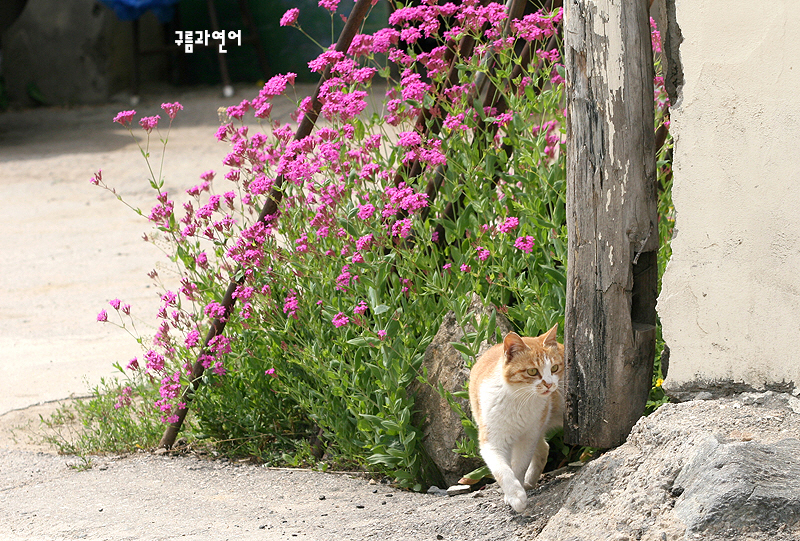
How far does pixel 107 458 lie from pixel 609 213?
291cm

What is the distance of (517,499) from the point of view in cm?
304

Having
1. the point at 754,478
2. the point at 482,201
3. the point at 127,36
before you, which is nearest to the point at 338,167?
the point at 482,201

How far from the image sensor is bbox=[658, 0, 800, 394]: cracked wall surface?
111 inches

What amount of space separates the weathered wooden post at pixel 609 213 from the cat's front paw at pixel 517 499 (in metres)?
0.33

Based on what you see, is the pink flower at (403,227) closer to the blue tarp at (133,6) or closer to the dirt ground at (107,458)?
the dirt ground at (107,458)

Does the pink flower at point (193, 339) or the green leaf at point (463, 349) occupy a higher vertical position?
the green leaf at point (463, 349)

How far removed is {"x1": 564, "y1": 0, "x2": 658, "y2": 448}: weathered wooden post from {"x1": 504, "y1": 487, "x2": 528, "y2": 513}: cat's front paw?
326mm

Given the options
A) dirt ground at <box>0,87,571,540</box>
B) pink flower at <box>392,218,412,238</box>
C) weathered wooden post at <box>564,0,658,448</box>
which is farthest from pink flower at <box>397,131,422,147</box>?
dirt ground at <box>0,87,571,540</box>

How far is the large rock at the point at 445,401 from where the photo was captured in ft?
11.8

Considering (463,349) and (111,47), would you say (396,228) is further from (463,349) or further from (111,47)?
(111,47)

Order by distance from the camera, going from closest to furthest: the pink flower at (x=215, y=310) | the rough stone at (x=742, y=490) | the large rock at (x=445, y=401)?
the rough stone at (x=742, y=490) → the large rock at (x=445, y=401) → the pink flower at (x=215, y=310)

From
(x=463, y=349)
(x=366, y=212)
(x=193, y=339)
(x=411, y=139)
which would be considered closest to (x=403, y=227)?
(x=366, y=212)

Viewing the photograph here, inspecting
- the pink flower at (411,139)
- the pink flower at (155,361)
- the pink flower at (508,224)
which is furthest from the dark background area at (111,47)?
the pink flower at (508,224)

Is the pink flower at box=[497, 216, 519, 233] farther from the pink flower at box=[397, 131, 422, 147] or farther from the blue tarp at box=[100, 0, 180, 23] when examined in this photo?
the blue tarp at box=[100, 0, 180, 23]
